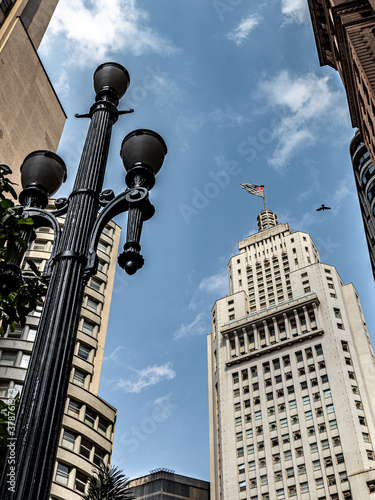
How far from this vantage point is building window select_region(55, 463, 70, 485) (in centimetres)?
3111

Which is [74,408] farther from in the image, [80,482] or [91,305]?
[91,305]

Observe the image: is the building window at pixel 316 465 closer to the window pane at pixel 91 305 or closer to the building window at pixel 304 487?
the building window at pixel 304 487

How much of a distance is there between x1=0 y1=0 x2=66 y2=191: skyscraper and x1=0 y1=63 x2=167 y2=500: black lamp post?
22344 millimetres

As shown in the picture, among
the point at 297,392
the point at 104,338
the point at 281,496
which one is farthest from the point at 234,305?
the point at 104,338

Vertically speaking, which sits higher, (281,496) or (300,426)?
(300,426)

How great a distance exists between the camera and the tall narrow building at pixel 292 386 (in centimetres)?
7462

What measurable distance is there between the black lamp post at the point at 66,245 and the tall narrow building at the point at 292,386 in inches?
2708

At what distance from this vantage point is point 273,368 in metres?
89.7

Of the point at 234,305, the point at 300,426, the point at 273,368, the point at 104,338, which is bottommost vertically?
the point at 104,338

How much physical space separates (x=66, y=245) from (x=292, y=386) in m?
83.3

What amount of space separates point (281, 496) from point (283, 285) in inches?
1554

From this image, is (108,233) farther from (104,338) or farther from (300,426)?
(300,426)

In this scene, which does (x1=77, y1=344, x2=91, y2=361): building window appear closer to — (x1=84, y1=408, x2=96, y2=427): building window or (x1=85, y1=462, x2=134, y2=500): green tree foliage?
(x1=84, y1=408, x2=96, y2=427): building window

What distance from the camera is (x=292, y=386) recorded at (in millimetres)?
85125
